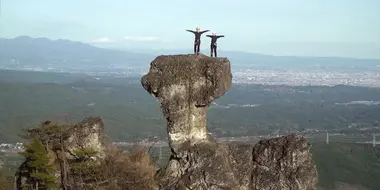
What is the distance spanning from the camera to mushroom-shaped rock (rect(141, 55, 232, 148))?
2347cm

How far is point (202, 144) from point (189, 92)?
2524mm

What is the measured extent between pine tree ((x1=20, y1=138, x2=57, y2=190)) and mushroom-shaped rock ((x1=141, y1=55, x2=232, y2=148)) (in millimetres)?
5949

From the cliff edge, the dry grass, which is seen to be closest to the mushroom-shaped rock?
the cliff edge

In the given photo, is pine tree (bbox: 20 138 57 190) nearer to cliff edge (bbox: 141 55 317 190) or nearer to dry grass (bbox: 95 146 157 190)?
dry grass (bbox: 95 146 157 190)

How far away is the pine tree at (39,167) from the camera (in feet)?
76.9

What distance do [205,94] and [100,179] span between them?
21.9 ft

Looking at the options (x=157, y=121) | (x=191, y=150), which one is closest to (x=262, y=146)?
(x=191, y=150)

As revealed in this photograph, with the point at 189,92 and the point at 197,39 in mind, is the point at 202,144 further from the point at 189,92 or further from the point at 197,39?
the point at 197,39

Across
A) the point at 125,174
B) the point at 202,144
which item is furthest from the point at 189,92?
the point at 125,174

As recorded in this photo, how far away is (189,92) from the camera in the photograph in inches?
929

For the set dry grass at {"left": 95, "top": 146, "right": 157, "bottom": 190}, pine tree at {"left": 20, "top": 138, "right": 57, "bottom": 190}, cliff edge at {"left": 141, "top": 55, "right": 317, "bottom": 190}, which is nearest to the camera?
cliff edge at {"left": 141, "top": 55, "right": 317, "bottom": 190}

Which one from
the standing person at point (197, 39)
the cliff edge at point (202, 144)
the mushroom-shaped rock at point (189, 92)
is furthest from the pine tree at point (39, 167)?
the standing person at point (197, 39)

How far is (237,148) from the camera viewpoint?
24281 millimetres

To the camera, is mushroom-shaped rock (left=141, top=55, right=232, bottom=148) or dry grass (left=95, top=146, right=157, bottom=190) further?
dry grass (left=95, top=146, right=157, bottom=190)
